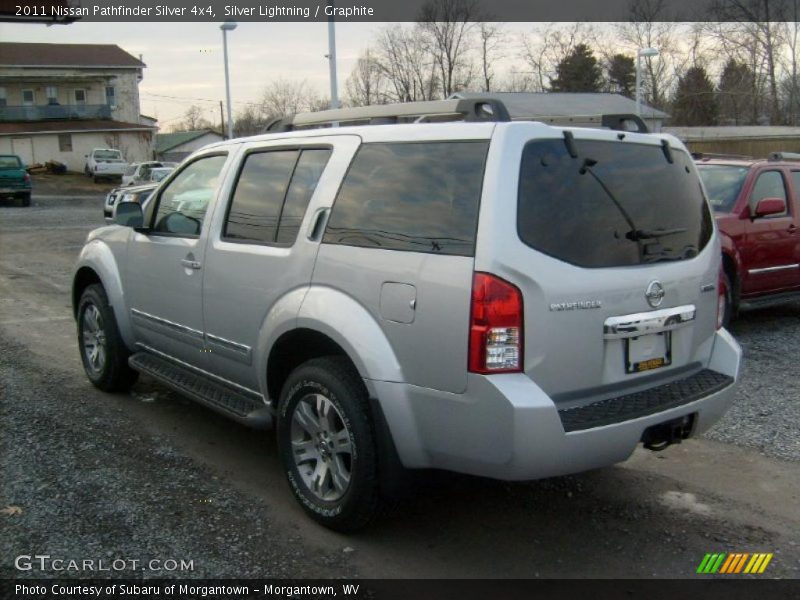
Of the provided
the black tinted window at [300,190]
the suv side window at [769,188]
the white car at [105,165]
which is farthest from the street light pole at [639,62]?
the white car at [105,165]

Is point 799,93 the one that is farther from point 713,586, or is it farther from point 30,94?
point 713,586

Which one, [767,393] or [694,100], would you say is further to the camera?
[694,100]

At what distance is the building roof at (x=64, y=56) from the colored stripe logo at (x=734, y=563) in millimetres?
56376

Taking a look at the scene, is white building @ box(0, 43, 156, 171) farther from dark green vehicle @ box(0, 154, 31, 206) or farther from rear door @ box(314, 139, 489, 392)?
rear door @ box(314, 139, 489, 392)

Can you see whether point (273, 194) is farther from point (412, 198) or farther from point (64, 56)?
point (64, 56)

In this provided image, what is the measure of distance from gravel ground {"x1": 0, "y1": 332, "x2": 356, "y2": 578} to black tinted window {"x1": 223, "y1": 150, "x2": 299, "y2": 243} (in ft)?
4.63

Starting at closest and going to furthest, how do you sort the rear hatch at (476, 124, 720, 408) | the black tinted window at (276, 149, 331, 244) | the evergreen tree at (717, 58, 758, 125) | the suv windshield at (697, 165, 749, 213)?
the rear hatch at (476, 124, 720, 408)
the black tinted window at (276, 149, 331, 244)
the suv windshield at (697, 165, 749, 213)
the evergreen tree at (717, 58, 758, 125)

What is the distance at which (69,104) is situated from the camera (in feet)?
174

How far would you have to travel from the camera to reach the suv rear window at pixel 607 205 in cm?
332

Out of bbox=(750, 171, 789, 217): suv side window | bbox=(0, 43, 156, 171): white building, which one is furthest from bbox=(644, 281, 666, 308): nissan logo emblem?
bbox=(0, 43, 156, 171): white building

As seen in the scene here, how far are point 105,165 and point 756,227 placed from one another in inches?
1601

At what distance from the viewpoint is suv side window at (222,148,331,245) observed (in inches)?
162

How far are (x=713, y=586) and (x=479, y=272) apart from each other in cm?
170

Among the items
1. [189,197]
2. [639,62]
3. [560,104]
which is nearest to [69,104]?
[560,104]
